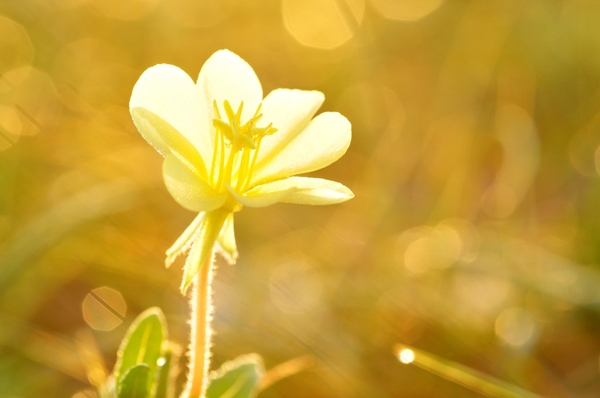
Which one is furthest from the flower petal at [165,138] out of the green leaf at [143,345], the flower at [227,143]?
the green leaf at [143,345]

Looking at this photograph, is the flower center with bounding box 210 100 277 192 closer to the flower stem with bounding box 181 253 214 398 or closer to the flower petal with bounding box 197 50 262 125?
the flower petal with bounding box 197 50 262 125

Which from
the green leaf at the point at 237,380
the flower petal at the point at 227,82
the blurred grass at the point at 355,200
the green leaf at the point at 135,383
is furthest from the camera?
the blurred grass at the point at 355,200

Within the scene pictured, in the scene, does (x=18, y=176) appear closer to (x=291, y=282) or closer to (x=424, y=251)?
(x=291, y=282)

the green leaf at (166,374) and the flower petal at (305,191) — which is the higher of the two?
the flower petal at (305,191)

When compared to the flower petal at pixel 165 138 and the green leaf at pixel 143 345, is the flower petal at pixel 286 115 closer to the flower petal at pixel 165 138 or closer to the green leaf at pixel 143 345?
the flower petal at pixel 165 138

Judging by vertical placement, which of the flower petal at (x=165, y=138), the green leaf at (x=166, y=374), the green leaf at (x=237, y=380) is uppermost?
the flower petal at (x=165, y=138)

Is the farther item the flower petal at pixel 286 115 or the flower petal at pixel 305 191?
the flower petal at pixel 286 115
